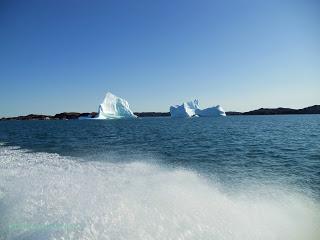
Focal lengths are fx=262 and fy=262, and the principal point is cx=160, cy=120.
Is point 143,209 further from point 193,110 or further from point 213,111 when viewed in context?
point 193,110

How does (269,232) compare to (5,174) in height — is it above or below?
below

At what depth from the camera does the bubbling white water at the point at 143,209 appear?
20.0 ft

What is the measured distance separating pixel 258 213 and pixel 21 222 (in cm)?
648

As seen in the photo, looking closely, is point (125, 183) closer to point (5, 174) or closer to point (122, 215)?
point (122, 215)

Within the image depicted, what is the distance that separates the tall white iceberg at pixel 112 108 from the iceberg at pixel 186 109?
25.1 m

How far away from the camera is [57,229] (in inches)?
236

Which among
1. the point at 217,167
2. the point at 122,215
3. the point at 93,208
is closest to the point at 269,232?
the point at 122,215

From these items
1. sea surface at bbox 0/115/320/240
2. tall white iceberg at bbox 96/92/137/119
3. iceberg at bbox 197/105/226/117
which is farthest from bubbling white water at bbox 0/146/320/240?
iceberg at bbox 197/105/226/117

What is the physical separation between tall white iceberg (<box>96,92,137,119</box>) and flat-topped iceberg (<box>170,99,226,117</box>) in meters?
26.0

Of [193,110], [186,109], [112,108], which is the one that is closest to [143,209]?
[112,108]

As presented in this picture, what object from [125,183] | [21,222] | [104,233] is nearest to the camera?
[104,233]

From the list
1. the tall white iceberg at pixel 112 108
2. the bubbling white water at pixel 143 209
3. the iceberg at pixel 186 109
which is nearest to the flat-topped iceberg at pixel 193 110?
the iceberg at pixel 186 109

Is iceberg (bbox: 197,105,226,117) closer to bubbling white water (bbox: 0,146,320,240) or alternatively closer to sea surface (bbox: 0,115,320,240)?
sea surface (bbox: 0,115,320,240)

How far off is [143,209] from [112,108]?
11487 cm
